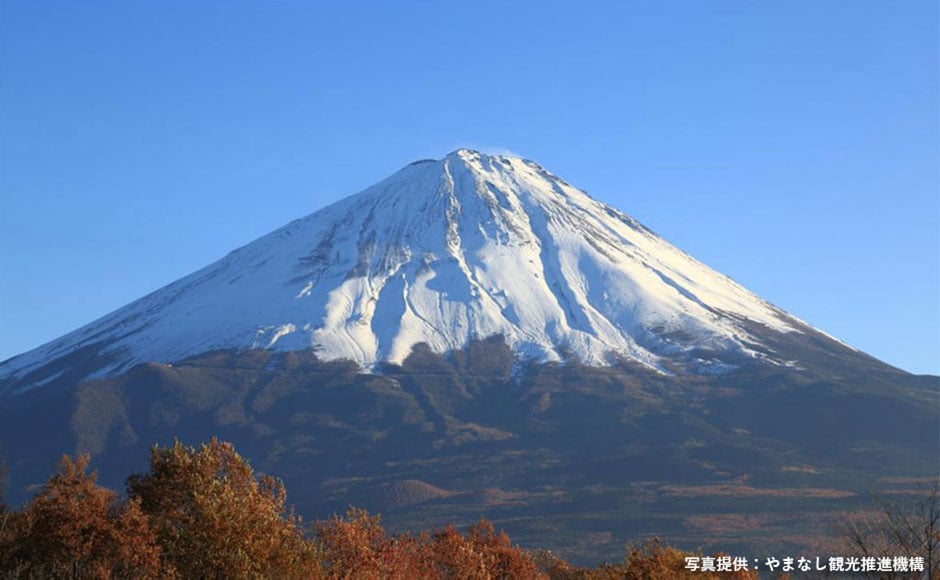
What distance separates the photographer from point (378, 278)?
16375 centimetres

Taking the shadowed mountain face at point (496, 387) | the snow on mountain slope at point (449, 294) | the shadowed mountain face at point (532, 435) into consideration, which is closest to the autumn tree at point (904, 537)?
the shadowed mountain face at point (496, 387)

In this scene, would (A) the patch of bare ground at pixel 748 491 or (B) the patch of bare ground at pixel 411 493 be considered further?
(B) the patch of bare ground at pixel 411 493

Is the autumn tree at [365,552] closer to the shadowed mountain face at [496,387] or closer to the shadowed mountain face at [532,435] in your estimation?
the shadowed mountain face at [496,387]

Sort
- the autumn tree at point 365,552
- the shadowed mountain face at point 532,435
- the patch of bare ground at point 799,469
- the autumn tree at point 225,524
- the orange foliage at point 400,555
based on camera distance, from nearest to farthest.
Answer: the autumn tree at point 365,552, the orange foliage at point 400,555, the autumn tree at point 225,524, the shadowed mountain face at point 532,435, the patch of bare ground at point 799,469

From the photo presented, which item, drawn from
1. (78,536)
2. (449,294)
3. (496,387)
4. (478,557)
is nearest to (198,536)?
(78,536)

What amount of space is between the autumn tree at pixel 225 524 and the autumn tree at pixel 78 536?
52cm

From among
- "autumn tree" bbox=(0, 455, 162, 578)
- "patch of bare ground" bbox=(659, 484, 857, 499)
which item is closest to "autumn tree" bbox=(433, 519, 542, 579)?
"autumn tree" bbox=(0, 455, 162, 578)

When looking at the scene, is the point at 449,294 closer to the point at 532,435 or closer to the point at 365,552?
the point at 532,435

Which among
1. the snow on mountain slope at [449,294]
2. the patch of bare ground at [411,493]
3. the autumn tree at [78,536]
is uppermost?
the snow on mountain slope at [449,294]

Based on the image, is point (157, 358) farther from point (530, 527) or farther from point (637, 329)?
point (530, 527)

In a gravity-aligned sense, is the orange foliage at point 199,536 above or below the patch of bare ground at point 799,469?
above

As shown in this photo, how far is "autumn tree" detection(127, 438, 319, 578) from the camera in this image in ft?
66.9

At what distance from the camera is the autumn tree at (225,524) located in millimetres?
20391

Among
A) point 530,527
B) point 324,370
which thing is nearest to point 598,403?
point 324,370
